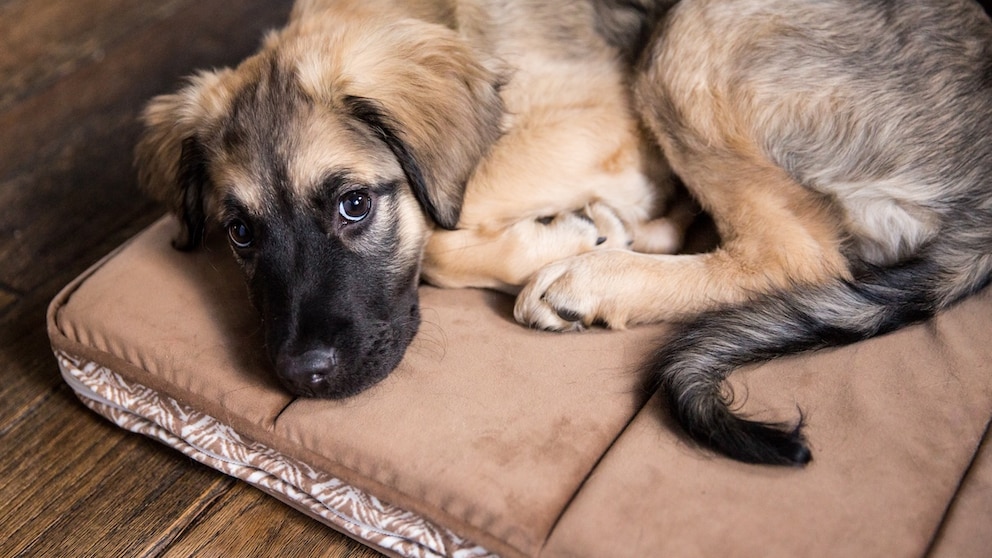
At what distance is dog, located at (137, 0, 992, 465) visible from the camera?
79.6 inches

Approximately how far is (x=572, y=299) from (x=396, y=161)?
572 mm

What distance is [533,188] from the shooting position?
239 centimetres

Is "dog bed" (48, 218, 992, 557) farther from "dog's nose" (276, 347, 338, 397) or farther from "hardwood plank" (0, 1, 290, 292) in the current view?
"hardwood plank" (0, 1, 290, 292)

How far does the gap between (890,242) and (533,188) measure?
934 millimetres

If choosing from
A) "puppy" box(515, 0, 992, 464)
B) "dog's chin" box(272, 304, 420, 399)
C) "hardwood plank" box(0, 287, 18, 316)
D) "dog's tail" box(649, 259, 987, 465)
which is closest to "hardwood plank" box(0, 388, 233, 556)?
"dog's chin" box(272, 304, 420, 399)

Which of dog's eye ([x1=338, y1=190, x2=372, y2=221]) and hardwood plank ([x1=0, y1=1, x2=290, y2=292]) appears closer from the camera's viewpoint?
dog's eye ([x1=338, y1=190, x2=372, y2=221])

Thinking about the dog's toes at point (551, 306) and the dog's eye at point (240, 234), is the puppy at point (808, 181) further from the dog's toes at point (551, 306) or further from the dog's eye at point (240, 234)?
the dog's eye at point (240, 234)

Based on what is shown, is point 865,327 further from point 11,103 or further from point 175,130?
point 11,103

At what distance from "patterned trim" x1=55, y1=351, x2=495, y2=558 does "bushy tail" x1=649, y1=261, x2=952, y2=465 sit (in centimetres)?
58

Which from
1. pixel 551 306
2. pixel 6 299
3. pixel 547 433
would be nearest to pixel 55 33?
pixel 6 299

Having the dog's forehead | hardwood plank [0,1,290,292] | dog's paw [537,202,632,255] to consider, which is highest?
the dog's forehead

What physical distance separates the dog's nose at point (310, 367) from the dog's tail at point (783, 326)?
2.47ft

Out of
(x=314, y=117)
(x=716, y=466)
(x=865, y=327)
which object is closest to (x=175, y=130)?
(x=314, y=117)

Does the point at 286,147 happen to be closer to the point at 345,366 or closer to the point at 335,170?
the point at 335,170
